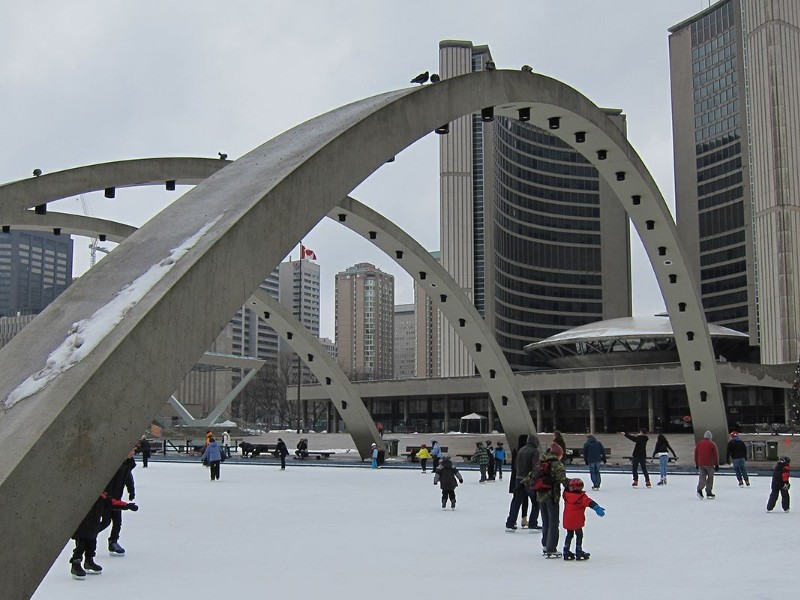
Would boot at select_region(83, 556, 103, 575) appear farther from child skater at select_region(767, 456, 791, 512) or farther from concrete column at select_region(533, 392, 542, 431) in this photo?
concrete column at select_region(533, 392, 542, 431)

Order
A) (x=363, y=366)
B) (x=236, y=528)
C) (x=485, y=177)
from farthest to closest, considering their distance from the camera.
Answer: (x=363, y=366)
(x=485, y=177)
(x=236, y=528)

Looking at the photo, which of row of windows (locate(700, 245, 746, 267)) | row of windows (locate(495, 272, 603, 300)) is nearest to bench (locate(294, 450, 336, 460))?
row of windows (locate(495, 272, 603, 300))

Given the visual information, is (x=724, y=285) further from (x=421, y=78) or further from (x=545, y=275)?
(x=421, y=78)

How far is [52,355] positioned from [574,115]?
13960mm

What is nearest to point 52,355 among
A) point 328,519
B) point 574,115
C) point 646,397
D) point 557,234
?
point 328,519

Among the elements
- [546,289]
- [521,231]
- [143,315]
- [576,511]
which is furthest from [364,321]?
[143,315]

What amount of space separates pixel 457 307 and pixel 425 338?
143 meters

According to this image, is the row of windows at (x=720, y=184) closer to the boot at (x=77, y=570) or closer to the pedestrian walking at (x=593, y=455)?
the pedestrian walking at (x=593, y=455)

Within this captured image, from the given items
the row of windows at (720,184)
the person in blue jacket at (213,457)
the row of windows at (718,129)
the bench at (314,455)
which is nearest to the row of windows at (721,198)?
the row of windows at (720,184)

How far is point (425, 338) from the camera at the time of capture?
17362 cm

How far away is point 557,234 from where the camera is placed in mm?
113312

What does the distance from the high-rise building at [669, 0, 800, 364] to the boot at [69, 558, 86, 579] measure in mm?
69464

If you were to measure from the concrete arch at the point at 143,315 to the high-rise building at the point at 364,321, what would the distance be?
564ft

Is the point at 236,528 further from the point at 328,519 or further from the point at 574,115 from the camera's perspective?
the point at 574,115
